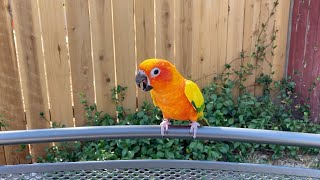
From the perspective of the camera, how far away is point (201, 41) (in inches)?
124

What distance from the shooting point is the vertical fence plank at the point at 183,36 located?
3.02 meters

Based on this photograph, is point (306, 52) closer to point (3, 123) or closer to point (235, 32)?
point (235, 32)

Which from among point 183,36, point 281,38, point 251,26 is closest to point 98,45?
point 183,36

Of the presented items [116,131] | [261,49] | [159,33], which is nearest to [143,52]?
[159,33]

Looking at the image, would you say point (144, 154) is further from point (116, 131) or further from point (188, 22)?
point (116, 131)

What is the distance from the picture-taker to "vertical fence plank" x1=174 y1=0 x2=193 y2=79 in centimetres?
302

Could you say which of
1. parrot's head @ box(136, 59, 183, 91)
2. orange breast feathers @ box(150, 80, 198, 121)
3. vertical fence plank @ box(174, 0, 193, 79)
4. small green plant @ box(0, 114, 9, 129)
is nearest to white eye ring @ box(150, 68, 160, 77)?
parrot's head @ box(136, 59, 183, 91)

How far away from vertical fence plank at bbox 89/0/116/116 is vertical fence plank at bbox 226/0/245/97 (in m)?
1.01

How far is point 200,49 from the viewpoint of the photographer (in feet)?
10.4

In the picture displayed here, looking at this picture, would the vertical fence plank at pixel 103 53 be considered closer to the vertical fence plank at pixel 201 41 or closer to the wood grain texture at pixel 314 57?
the vertical fence plank at pixel 201 41

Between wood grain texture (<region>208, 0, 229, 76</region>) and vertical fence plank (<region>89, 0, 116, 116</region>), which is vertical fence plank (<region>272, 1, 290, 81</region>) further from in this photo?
vertical fence plank (<region>89, 0, 116, 116</region>)

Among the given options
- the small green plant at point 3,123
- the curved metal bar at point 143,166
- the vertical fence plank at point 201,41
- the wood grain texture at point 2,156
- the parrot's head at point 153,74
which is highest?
the vertical fence plank at point 201,41

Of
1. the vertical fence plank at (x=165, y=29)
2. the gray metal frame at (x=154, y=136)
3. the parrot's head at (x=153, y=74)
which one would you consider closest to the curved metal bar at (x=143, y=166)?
the gray metal frame at (x=154, y=136)

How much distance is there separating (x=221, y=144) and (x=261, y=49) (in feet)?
3.18
